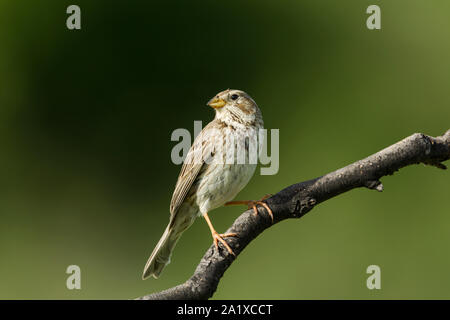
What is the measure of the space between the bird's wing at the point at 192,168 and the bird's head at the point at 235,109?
16 centimetres

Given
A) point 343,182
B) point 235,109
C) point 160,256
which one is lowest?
point 160,256

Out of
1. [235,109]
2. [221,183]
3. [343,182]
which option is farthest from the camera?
[235,109]

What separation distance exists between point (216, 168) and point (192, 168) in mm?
174

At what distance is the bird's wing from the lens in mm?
3500

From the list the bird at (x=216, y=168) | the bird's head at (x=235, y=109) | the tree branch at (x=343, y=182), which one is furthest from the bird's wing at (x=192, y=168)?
the tree branch at (x=343, y=182)

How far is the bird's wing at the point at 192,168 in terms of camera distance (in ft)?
11.5

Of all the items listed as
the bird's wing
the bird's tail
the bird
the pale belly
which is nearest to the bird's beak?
the bird

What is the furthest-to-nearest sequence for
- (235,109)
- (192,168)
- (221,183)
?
(235,109), (192,168), (221,183)

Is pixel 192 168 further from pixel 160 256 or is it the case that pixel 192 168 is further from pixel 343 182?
pixel 343 182

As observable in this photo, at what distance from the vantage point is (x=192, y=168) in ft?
11.6

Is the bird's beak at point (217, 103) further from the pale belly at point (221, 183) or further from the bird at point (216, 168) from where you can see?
the pale belly at point (221, 183)

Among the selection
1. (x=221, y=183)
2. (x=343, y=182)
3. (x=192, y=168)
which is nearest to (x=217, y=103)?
(x=192, y=168)

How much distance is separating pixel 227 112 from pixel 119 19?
1.95 metres

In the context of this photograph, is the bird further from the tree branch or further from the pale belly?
the tree branch
